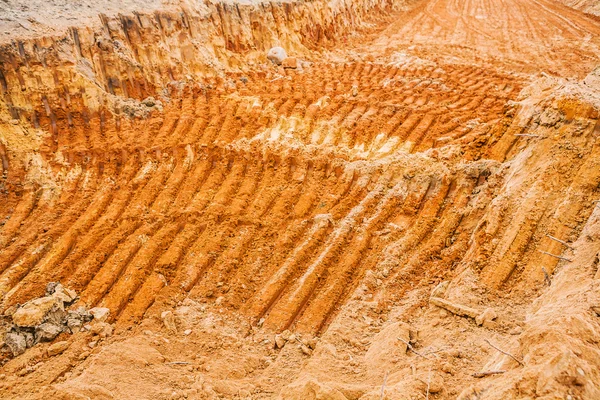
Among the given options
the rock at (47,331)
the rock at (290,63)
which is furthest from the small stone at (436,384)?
the rock at (290,63)

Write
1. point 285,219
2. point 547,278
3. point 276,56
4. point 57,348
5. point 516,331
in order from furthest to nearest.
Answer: point 276,56 → point 285,219 → point 57,348 → point 547,278 → point 516,331

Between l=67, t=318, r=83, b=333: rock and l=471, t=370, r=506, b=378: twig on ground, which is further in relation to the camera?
l=67, t=318, r=83, b=333: rock

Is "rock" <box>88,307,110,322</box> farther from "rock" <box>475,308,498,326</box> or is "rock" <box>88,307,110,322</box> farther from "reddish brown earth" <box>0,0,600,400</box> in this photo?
"rock" <box>475,308,498,326</box>

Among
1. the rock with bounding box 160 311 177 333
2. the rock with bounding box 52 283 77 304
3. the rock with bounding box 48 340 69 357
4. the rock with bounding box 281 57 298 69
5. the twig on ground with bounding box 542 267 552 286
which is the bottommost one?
the rock with bounding box 48 340 69 357

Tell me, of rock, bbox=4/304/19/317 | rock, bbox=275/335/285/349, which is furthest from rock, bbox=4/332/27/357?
rock, bbox=275/335/285/349

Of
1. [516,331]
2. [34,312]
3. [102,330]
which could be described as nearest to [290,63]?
[102,330]

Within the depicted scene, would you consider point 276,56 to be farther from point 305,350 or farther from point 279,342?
point 305,350
